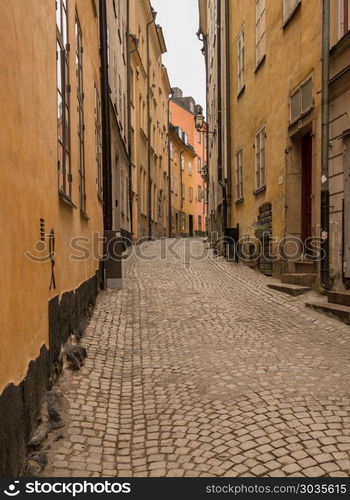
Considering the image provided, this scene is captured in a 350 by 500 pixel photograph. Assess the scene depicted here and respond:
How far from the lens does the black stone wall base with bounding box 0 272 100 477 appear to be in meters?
2.16

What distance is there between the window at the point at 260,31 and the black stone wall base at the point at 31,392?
824cm

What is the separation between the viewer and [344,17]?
6.90m

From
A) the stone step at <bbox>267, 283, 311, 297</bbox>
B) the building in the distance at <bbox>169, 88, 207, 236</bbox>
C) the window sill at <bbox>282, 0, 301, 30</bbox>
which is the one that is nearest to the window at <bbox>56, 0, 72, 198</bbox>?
the stone step at <bbox>267, 283, 311, 297</bbox>

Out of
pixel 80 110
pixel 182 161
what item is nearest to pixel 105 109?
pixel 80 110

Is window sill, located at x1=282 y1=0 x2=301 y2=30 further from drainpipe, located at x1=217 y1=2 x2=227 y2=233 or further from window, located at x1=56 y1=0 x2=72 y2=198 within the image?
drainpipe, located at x1=217 y1=2 x2=227 y2=233

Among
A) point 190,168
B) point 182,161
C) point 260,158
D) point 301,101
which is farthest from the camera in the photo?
point 190,168

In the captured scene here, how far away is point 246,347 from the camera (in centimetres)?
498

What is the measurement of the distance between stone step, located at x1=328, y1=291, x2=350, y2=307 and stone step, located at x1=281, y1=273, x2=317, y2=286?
51.7 inches

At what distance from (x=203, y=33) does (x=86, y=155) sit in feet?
71.5

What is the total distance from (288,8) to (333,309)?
20.3 feet

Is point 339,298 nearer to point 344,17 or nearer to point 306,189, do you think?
point 306,189

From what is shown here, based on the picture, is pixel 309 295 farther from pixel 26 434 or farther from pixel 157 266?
pixel 26 434

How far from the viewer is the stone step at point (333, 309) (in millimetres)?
5988

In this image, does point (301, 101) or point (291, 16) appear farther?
point (291, 16)
